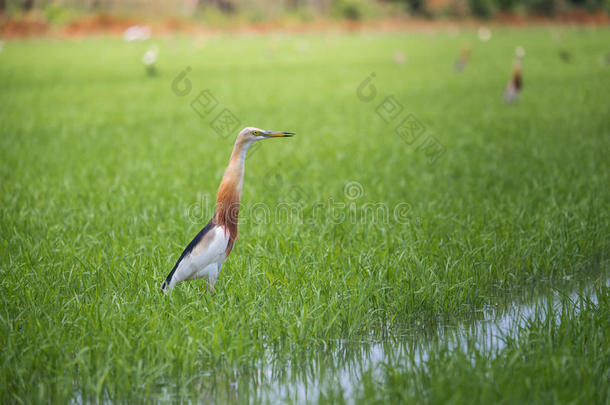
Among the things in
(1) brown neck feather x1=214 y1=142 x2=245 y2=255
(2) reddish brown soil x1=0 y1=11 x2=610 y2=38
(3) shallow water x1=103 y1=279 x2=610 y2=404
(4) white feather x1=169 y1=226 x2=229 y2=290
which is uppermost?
(2) reddish brown soil x1=0 y1=11 x2=610 y2=38

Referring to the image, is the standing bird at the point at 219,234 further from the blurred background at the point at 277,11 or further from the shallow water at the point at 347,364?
the blurred background at the point at 277,11

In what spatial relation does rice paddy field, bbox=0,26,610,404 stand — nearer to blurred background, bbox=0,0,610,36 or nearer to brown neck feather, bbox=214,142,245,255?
brown neck feather, bbox=214,142,245,255

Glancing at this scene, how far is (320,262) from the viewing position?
5.29 meters

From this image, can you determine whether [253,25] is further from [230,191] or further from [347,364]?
[347,364]

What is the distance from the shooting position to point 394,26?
51500mm

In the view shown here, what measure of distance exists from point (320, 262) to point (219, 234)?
48.1 inches

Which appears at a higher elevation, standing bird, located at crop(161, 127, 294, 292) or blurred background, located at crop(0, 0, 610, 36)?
blurred background, located at crop(0, 0, 610, 36)

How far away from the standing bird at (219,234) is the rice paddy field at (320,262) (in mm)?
236

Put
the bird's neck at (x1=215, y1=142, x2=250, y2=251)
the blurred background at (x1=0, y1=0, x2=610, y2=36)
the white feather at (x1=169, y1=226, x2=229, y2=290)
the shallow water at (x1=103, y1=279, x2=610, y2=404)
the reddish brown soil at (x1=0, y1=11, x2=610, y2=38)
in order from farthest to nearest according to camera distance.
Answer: the blurred background at (x1=0, y1=0, x2=610, y2=36), the reddish brown soil at (x1=0, y1=11, x2=610, y2=38), the bird's neck at (x1=215, y1=142, x2=250, y2=251), the white feather at (x1=169, y1=226, x2=229, y2=290), the shallow water at (x1=103, y1=279, x2=610, y2=404)

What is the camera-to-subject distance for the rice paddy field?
3762 mm

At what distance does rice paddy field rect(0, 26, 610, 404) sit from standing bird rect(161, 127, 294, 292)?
24 cm

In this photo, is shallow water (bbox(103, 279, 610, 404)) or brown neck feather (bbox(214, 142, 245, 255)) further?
brown neck feather (bbox(214, 142, 245, 255))

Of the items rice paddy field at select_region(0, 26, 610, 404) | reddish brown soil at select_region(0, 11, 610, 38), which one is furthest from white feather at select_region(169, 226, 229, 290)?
reddish brown soil at select_region(0, 11, 610, 38)

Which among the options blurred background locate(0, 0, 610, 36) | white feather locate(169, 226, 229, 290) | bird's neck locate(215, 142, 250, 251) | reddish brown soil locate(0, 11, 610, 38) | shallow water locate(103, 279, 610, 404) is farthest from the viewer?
blurred background locate(0, 0, 610, 36)
